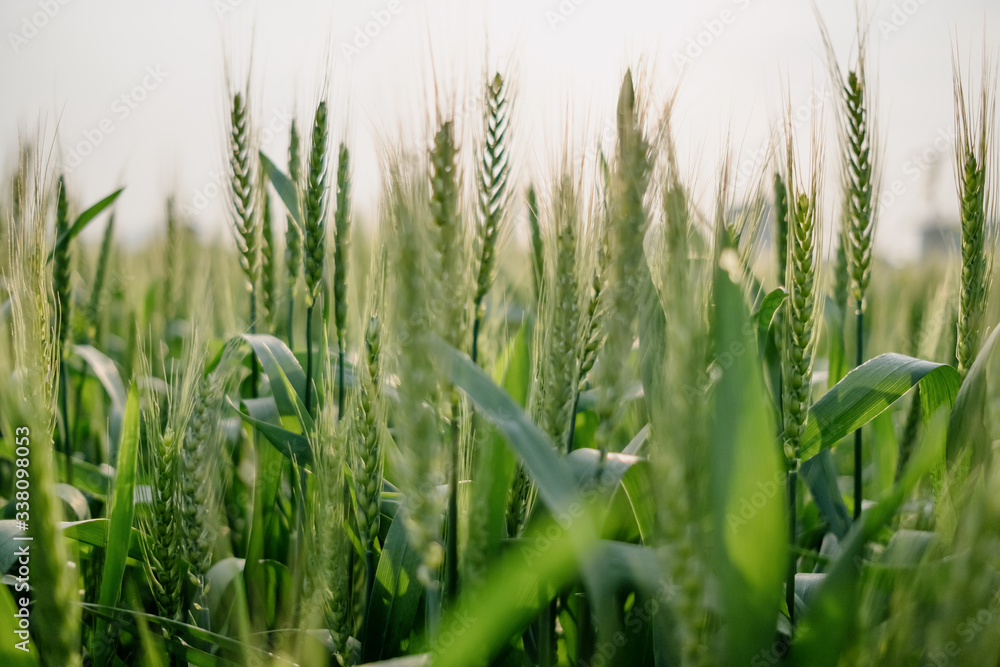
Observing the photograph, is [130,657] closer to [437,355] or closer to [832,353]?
[437,355]

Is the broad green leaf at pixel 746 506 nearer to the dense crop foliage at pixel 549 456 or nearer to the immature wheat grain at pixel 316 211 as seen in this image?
the dense crop foliage at pixel 549 456

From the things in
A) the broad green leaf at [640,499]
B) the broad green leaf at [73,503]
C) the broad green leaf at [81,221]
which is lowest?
the broad green leaf at [73,503]

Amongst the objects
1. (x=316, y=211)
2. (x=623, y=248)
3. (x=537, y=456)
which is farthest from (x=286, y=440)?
(x=623, y=248)

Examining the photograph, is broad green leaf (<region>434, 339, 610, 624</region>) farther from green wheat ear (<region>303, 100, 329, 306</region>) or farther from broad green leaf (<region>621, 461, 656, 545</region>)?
green wheat ear (<region>303, 100, 329, 306</region>)

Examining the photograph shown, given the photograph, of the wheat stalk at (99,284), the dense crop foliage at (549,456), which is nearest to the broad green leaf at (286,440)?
the dense crop foliage at (549,456)

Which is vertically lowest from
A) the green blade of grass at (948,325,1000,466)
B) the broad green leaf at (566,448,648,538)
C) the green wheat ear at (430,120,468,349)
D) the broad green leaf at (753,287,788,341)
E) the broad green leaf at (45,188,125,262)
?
the broad green leaf at (566,448,648,538)

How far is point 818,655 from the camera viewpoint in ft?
2.52

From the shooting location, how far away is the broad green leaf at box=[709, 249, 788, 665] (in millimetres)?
746

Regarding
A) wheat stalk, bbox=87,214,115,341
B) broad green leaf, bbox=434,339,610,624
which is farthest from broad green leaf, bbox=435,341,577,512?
wheat stalk, bbox=87,214,115,341

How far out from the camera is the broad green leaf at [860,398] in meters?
1.02

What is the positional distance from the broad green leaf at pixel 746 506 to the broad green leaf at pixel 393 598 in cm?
53

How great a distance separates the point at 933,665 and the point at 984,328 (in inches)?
30.0

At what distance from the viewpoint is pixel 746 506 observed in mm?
764

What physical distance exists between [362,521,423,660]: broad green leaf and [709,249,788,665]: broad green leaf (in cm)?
53
